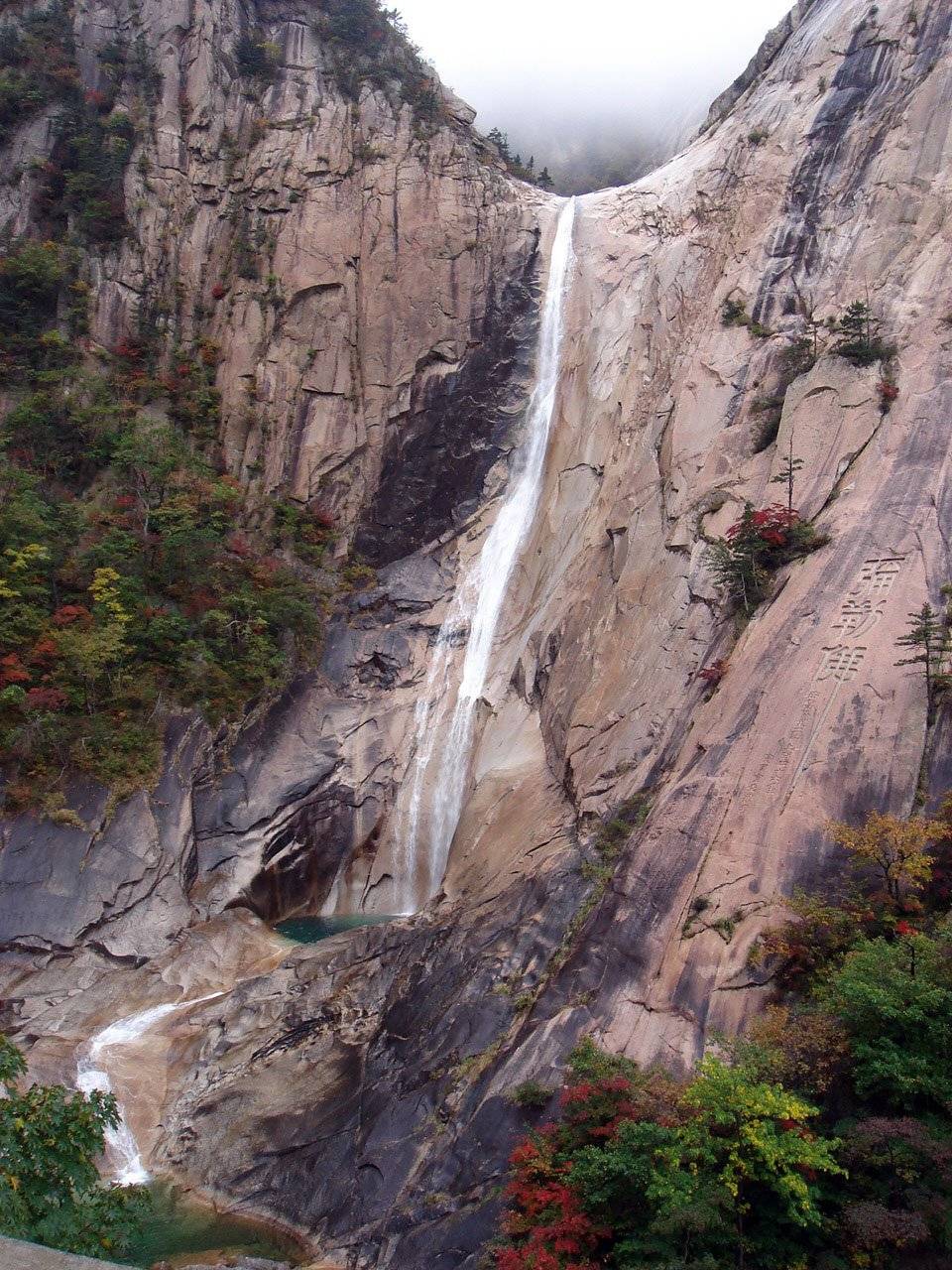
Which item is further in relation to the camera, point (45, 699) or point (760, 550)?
point (45, 699)

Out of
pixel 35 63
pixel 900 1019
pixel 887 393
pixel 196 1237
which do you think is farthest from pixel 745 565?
pixel 35 63

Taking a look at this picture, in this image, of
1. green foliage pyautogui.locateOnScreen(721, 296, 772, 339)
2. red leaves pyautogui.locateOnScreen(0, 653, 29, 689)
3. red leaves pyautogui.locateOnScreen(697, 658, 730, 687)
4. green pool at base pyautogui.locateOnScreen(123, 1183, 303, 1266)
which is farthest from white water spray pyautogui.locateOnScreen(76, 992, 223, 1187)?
green foliage pyautogui.locateOnScreen(721, 296, 772, 339)

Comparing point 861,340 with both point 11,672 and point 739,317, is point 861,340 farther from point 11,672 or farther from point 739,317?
point 11,672

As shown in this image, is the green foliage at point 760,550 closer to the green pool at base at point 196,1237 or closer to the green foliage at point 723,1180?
the green foliage at point 723,1180

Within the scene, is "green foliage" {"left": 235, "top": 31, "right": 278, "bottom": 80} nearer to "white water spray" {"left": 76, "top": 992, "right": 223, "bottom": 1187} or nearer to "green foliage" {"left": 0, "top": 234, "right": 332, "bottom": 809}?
"green foliage" {"left": 0, "top": 234, "right": 332, "bottom": 809}

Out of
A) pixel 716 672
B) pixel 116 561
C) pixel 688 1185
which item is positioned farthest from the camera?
pixel 116 561

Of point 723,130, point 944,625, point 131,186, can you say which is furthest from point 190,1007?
point 723,130

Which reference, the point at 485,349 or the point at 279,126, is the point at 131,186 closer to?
the point at 279,126
